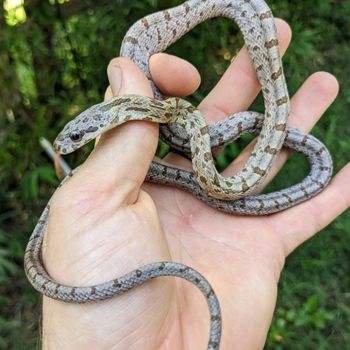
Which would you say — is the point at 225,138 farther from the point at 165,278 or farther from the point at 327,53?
the point at 327,53

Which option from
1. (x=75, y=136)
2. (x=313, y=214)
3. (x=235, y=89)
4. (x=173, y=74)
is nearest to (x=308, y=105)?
(x=235, y=89)

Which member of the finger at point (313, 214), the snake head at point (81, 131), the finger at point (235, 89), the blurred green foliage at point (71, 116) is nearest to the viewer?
the snake head at point (81, 131)

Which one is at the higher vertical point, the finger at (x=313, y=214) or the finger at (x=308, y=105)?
the finger at (x=308, y=105)

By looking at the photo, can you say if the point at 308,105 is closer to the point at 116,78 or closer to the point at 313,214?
the point at 313,214

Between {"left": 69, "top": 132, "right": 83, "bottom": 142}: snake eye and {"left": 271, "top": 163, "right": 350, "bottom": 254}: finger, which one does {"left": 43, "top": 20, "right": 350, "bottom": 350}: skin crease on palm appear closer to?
{"left": 271, "top": 163, "right": 350, "bottom": 254}: finger

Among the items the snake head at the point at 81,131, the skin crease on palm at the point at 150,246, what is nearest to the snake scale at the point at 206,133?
the snake head at the point at 81,131

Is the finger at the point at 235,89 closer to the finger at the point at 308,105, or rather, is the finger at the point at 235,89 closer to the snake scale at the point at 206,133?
the snake scale at the point at 206,133

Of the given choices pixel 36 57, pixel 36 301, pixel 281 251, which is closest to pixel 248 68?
pixel 281 251

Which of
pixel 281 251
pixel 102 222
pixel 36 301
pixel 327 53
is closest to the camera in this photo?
pixel 102 222
